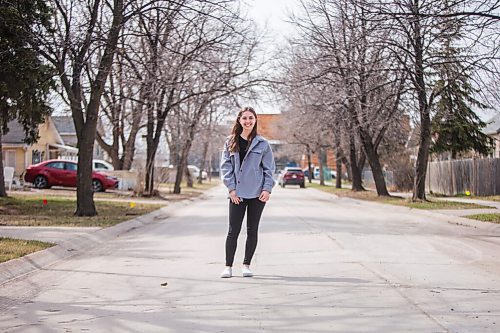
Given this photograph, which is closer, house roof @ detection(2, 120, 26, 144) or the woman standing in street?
the woman standing in street

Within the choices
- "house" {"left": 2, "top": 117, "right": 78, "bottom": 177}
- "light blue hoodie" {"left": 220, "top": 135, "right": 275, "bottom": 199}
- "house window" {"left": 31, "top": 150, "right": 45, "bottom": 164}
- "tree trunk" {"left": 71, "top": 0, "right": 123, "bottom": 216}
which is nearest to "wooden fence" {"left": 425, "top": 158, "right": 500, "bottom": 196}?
"tree trunk" {"left": 71, "top": 0, "right": 123, "bottom": 216}

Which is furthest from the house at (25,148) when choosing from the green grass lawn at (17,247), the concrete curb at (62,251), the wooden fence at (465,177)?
the green grass lawn at (17,247)

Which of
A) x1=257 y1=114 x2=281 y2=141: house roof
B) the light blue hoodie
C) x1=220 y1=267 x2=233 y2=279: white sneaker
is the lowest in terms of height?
x1=220 y1=267 x2=233 y2=279: white sneaker

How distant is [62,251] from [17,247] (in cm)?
→ 86

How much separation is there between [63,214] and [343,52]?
1123 cm

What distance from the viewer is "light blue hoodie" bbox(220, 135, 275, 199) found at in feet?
28.5

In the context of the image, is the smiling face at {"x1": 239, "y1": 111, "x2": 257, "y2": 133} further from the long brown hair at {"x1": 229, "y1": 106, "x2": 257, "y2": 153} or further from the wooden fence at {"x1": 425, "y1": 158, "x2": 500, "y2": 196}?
the wooden fence at {"x1": 425, "y1": 158, "x2": 500, "y2": 196}

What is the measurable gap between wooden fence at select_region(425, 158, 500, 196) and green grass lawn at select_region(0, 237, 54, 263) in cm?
2348

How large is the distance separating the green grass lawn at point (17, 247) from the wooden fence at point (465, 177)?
77.0ft

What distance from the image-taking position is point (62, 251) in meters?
12.2

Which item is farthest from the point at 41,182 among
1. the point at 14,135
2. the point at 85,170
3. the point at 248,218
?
the point at 248,218

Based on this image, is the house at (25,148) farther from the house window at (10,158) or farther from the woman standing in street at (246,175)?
the woman standing in street at (246,175)

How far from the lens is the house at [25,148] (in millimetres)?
43250

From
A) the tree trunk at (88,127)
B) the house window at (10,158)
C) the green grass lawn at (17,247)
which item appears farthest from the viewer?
the house window at (10,158)
